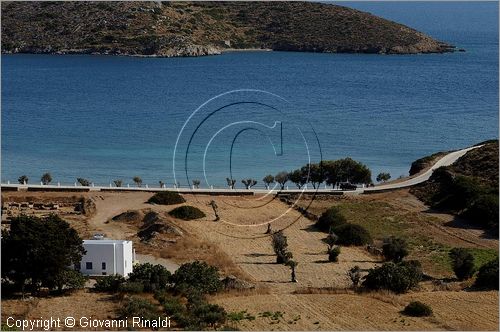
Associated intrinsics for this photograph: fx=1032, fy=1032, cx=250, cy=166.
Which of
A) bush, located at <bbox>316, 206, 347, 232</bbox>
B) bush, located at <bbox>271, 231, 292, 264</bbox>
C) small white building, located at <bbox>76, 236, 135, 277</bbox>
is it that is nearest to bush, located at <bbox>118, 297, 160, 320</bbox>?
small white building, located at <bbox>76, 236, 135, 277</bbox>

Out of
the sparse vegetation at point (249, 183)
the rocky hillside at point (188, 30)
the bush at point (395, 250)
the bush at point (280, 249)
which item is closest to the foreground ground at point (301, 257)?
the bush at point (280, 249)

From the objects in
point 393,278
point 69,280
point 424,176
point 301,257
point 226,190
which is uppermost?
point 424,176

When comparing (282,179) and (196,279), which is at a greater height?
(282,179)

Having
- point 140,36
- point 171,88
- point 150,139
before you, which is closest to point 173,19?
point 140,36

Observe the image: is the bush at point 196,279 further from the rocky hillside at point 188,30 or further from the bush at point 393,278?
the rocky hillside at point 188,30

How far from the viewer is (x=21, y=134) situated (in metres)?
84.1

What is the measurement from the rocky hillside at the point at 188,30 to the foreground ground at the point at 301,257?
10414 cm

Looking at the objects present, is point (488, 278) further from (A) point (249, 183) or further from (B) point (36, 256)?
(A) point (249, 183)

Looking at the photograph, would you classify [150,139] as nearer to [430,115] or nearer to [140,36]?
[430,115]

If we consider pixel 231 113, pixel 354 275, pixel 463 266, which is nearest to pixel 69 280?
pixel 354 275

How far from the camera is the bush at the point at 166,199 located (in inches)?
1807

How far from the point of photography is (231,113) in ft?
297

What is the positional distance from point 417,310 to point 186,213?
52.7ft

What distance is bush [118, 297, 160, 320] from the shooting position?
27138 millimetres
